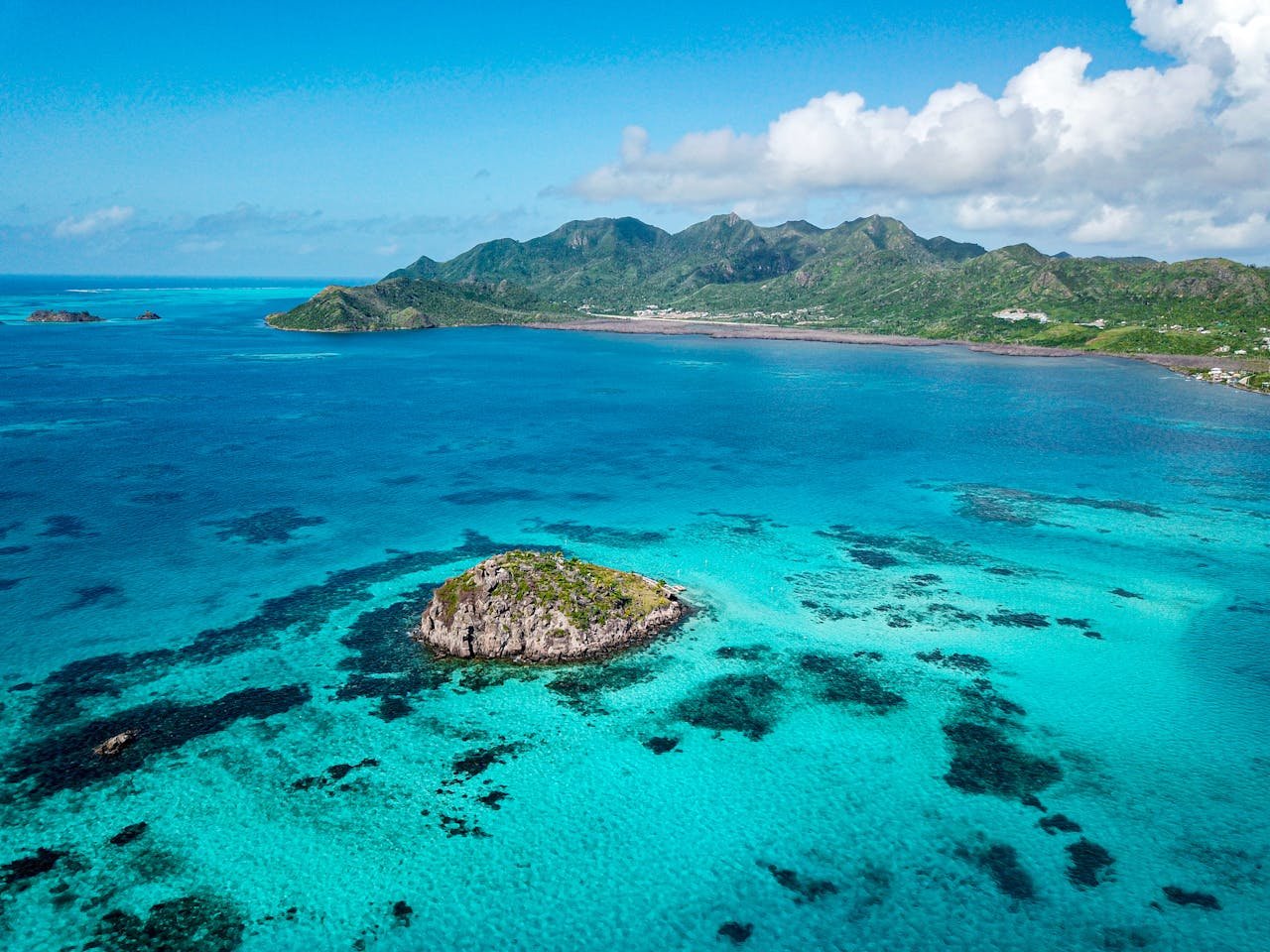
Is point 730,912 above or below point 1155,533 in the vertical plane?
below

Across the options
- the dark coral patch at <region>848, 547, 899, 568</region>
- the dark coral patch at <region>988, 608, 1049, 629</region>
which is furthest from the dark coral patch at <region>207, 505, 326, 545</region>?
the dark coral patch at <region>988, 608, 1049, 629</region>

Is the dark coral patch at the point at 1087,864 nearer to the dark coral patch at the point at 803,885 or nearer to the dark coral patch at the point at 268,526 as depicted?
the dark coral patch at the point at 803,885

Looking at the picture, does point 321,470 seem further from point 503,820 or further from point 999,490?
point 999,490

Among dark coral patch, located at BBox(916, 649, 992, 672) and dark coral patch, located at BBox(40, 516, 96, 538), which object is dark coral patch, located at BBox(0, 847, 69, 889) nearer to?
dark coral patch, located at BBox(40, 516, 96, 538)

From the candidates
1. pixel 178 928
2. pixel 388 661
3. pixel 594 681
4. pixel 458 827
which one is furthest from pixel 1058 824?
pixel 388 661

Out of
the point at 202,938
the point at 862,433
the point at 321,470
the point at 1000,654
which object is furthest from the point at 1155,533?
the point at 321,470

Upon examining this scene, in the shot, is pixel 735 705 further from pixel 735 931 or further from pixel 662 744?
pixel 735 931
